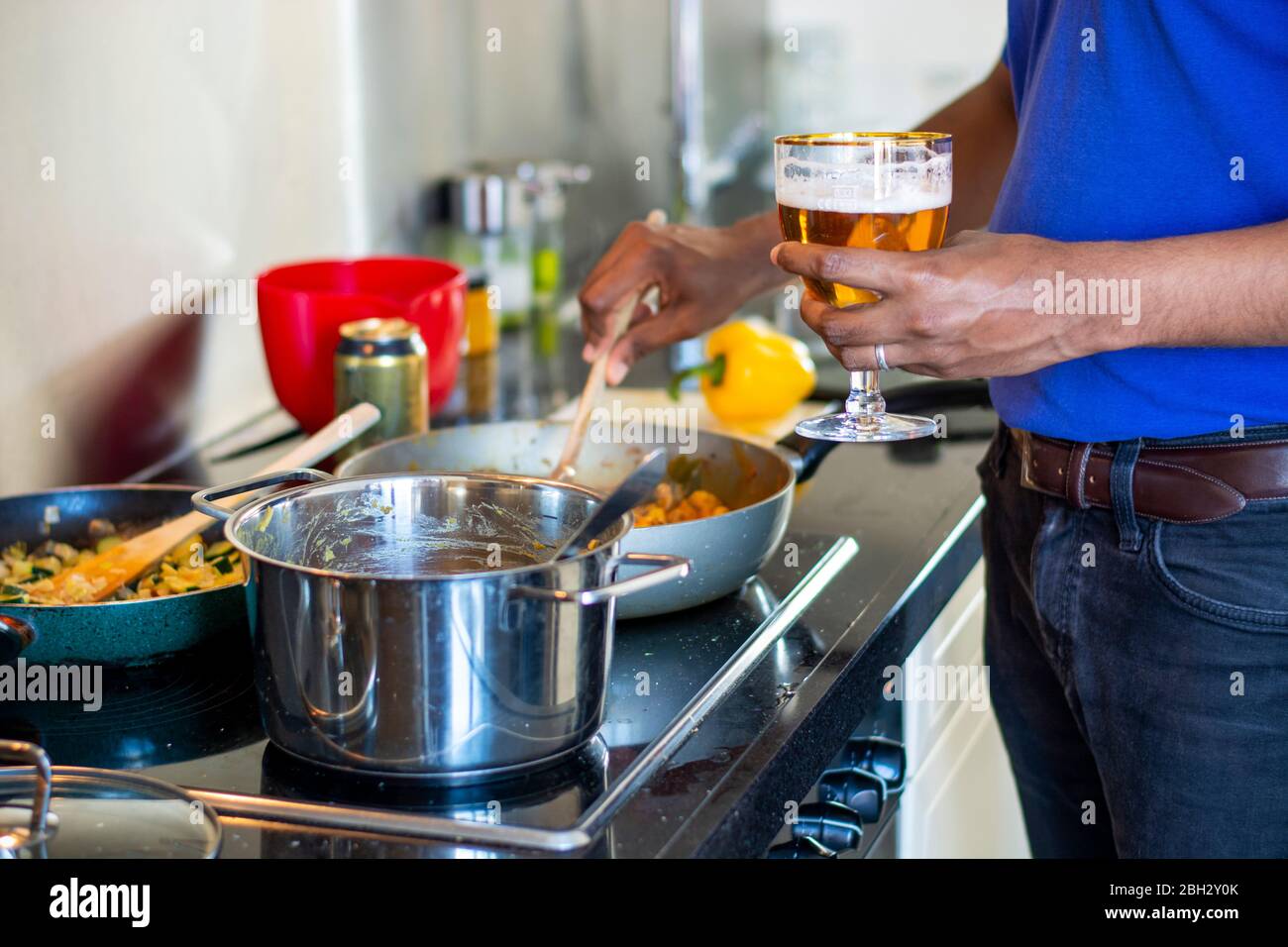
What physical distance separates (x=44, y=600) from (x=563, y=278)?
153 cm

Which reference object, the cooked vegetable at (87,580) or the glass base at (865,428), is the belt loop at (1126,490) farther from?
the cooked vegetable at (87,580)

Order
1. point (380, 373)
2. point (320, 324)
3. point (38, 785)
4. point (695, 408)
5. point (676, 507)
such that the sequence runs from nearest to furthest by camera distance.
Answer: point (38, 785) → point (676, 507) → point (380, 373) → point (320, 324) → point (695, 408)

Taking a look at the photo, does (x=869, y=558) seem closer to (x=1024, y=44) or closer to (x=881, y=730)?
(x=881, y=730)

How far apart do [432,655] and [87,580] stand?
39 centimetres

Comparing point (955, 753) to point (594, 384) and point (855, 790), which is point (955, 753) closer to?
point (855, 790)

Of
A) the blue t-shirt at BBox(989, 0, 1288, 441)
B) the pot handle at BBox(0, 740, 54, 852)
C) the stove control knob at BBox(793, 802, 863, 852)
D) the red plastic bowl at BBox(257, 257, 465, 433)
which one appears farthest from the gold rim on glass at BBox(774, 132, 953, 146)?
the red plastic bowl at BBox(257, 257, 465, 433)

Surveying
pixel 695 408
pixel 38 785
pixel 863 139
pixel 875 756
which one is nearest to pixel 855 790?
pixel 875 756

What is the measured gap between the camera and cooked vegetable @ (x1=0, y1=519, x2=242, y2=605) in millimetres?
1045

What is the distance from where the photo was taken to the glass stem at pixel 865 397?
1.00 metres

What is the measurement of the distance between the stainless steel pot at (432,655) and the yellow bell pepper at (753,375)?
810 millimetres

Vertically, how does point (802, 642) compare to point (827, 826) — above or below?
above

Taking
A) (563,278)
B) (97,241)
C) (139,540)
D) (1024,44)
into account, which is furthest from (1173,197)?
(563,278)

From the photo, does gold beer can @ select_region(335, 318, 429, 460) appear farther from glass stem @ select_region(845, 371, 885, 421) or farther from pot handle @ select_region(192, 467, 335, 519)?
glass stem @ select_region(845, 371, 885, 421)

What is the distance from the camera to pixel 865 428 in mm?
981
